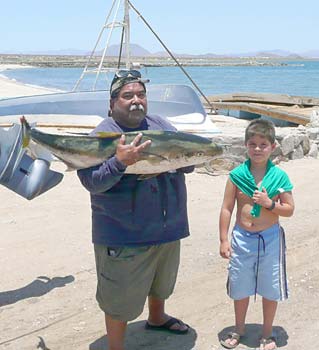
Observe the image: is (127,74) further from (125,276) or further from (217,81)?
(217,81)

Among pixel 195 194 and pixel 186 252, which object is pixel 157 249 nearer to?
pixel 186 252

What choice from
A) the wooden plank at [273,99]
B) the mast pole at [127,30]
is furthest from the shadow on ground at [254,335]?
the wooden plank at [273,99]

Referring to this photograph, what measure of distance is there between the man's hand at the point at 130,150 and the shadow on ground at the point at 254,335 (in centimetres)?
162

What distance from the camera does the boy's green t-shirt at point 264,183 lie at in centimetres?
358

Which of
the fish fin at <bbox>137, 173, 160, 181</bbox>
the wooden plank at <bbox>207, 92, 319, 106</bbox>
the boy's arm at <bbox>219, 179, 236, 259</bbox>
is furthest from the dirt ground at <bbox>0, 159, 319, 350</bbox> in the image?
the wooden plank at <bbox>207, 92, 319, 106</bbox>

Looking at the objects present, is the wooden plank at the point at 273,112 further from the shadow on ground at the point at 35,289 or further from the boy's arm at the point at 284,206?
the boy's arm at the point at 284,206

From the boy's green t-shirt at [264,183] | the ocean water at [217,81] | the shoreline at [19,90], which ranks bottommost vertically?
the ocean water at [217,81]

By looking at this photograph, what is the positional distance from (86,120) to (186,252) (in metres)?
6.16

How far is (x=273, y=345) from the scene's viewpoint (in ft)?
12.4

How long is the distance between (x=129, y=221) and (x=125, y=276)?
34cm

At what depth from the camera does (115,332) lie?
139 inches

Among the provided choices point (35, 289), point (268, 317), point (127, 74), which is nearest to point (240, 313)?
point (268, 317)

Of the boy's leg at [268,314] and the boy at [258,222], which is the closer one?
the boy at [258,222]

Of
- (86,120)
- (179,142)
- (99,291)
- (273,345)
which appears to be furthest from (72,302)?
(86,120)
